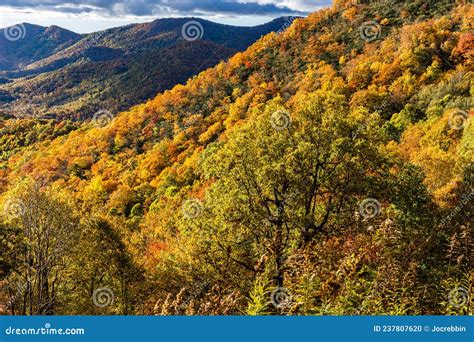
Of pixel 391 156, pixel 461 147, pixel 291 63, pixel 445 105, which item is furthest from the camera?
pixel 291 63

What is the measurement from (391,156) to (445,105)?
4559cm

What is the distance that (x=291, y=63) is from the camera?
132000mm

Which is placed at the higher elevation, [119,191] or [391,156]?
[391,156]

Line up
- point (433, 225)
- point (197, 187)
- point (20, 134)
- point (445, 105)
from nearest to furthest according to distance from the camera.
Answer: point (433, 225), point (445, 105), point (197, 187), point (20, 134)

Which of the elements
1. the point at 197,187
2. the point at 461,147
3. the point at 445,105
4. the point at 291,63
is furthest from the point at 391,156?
the point at 291,63

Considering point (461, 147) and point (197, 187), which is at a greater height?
point (461, 147)

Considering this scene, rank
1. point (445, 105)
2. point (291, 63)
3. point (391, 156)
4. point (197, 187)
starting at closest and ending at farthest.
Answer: point (391, 156) → point (445, 105) → point (197, 187) → point (291, 63)

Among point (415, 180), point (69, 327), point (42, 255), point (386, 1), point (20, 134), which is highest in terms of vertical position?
point (386, 1)

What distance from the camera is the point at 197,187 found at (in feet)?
238

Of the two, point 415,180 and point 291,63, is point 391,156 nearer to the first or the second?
point 415,180

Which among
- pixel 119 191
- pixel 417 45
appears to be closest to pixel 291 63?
pixel 417 45

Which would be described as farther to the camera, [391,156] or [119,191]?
[119,191]

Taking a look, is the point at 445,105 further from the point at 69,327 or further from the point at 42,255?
the point at 69,327

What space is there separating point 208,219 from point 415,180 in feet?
25.9
